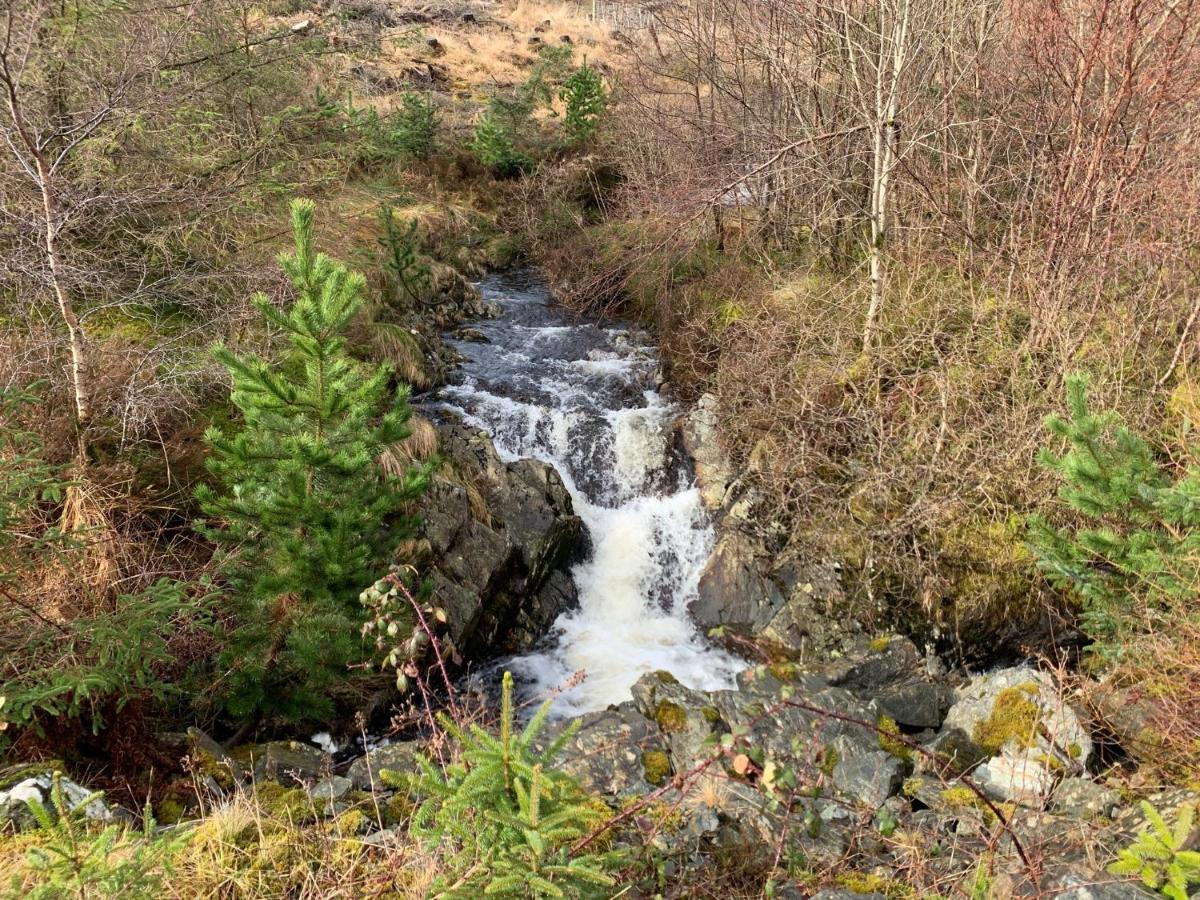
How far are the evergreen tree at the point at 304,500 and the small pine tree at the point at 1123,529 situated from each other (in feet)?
15.1

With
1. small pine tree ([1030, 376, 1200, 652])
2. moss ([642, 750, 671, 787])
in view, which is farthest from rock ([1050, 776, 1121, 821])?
moss ([642, 750, 671, 787])

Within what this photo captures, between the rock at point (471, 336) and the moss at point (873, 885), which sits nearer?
the moss at point (873, 885)

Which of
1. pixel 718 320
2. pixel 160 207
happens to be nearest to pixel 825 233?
pixel 718 320

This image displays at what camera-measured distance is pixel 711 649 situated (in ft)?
24.4

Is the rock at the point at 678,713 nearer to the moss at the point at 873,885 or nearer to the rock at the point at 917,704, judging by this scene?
the rock at the point at 917,704

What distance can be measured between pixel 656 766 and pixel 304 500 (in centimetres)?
316

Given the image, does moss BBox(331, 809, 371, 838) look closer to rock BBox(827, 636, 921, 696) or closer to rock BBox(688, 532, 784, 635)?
rock BBox(827, 636, 921, 696)

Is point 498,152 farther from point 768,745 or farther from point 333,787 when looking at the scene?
point 333,787

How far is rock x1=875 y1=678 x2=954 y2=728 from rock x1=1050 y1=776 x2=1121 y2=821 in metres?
1.51

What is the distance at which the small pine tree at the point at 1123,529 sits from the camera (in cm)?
425

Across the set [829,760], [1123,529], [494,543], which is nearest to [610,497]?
[494,543]

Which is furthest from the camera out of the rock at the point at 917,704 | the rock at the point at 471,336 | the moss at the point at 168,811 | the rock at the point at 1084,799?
the rock at the point at 471,336

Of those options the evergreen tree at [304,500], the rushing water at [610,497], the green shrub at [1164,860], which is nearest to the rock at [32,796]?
the evergreen tree at [304,500]

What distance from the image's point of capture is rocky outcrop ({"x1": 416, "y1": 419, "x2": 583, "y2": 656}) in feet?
22.9
